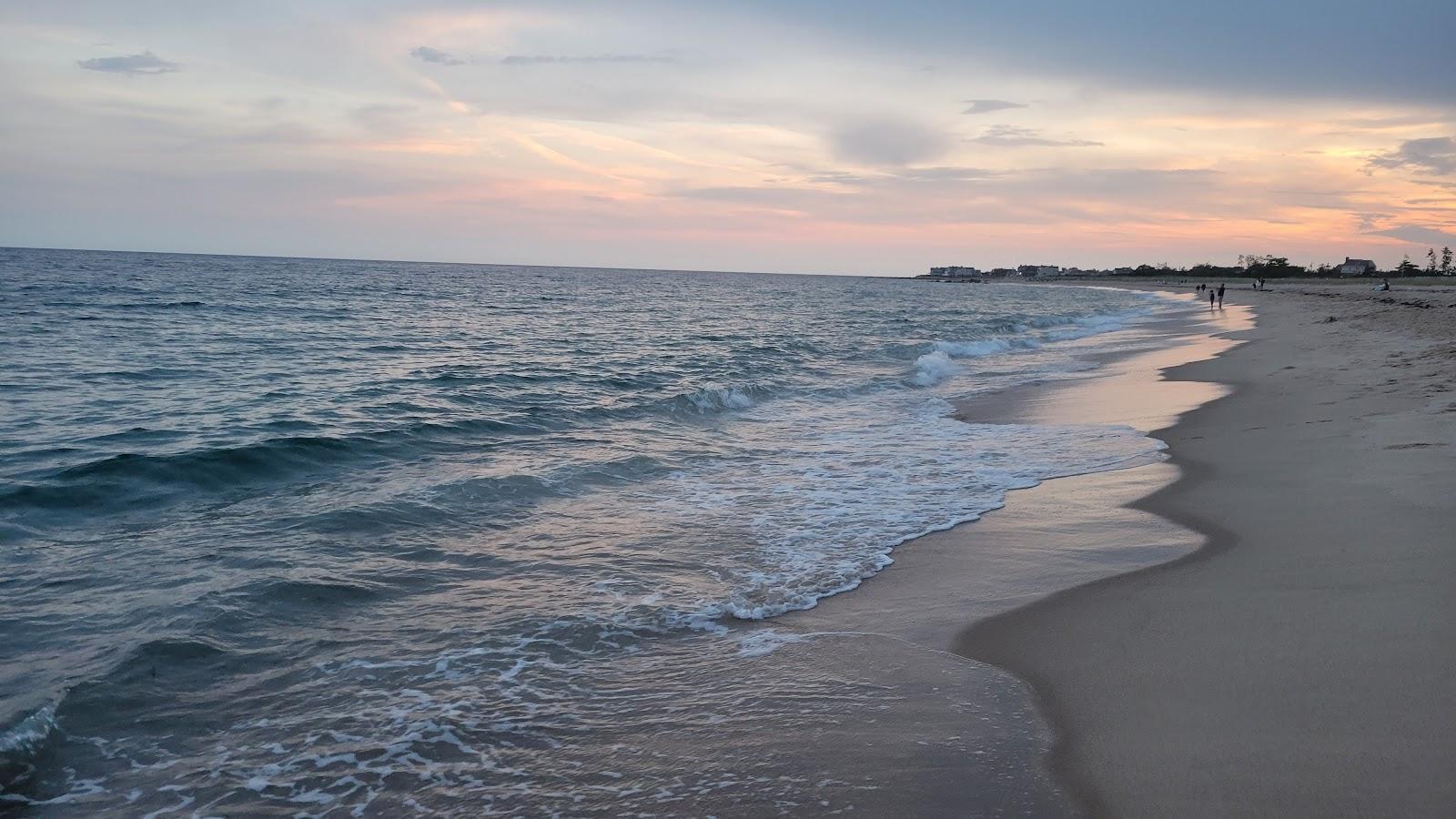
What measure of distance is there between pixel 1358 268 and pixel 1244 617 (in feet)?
433

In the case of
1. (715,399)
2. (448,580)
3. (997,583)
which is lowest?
(448,580)

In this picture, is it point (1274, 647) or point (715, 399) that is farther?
point (715, 399)

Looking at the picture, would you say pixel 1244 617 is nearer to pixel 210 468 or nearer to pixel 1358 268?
pixel 210 468

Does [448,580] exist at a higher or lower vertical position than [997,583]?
lower

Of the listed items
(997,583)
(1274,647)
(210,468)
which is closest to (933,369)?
(997,583)

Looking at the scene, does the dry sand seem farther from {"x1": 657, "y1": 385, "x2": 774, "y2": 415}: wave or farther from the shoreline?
{"x1": 657, "y1": 385, "x2": 774, "y2": 415}: wave

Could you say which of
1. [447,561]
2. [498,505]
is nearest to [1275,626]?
[447,561]

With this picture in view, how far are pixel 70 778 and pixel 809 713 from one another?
3.63 m

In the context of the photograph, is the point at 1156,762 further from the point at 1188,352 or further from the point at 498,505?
the point at 1188,352

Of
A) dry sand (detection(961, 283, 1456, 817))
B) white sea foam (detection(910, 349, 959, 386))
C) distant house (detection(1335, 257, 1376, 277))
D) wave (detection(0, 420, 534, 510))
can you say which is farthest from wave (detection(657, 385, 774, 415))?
distant house (detection(1335, 257, 1376, 277))

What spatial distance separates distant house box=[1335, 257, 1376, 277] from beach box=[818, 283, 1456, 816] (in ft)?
401

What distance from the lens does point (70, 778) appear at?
4.16 meters

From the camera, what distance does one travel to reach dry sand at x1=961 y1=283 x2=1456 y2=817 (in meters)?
3.60

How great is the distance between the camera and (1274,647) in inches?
193
